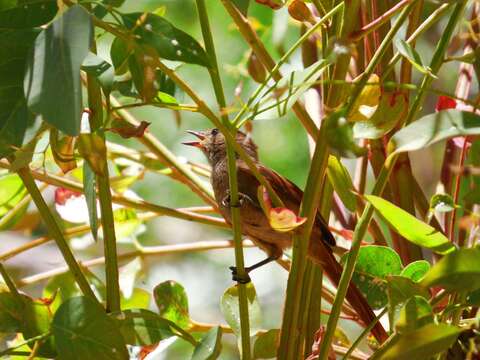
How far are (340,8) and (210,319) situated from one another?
359 cm

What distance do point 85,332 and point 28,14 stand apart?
12.9 inches

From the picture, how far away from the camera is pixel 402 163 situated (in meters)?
1.30

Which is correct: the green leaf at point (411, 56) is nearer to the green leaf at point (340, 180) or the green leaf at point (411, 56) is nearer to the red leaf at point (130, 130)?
the green leaf at point (340, 180)

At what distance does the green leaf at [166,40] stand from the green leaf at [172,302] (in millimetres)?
406

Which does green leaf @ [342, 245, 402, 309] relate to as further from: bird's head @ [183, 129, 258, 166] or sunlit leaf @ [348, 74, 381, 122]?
bird's head @ [183, 129, 258, 166]

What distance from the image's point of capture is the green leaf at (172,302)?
117 cm

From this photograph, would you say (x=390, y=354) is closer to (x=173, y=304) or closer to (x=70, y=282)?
(x=173, y=304)

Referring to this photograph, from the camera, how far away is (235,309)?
1111 mm

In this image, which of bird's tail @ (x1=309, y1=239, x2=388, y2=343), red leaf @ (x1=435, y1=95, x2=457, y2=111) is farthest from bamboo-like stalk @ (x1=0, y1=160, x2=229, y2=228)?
red leaf @ (x1=435, y1=95, x2=457, y2=111)

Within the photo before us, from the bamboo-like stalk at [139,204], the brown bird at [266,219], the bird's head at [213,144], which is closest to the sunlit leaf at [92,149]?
the bamboo-like stalk at [139,204]

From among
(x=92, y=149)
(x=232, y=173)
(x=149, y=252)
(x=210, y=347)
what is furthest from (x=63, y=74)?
(x=149, y=252)

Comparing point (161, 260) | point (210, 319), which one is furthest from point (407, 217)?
point (161, 260)

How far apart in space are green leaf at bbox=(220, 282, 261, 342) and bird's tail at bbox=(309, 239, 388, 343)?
0.10m

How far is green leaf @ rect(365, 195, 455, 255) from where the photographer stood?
87 cm
